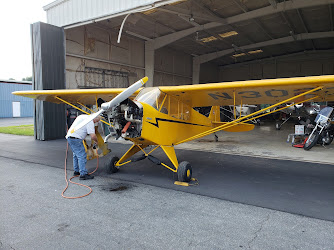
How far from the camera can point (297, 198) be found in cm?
429

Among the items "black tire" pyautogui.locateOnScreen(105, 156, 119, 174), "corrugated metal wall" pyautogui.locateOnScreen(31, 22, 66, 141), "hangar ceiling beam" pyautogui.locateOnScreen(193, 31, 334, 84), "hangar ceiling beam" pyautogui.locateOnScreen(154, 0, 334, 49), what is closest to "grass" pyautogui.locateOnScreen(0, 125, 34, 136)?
"corrugated metal wall" pyautogui.locateOnScreen(31, 22, 66, 141)

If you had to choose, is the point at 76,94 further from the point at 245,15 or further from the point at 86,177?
the point at 245,15

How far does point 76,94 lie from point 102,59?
8.42 meters

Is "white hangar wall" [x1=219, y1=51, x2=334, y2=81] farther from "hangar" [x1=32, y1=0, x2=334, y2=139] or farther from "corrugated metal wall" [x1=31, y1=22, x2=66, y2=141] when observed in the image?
"corrugated metal wall" [x1=31, y1=22, x2=66, y2=141]

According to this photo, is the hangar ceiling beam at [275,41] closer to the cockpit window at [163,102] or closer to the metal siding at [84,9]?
the metal siding at [84,9]

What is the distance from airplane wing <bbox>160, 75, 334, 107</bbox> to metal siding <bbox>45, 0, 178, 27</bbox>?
4.72m

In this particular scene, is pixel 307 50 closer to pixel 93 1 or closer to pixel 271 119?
pixel 271 119

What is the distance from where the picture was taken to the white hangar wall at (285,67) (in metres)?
24.6

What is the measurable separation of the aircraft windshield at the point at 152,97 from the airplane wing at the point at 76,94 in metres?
1.15

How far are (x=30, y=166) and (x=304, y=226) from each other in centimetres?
679

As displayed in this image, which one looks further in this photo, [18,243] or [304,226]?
[304,226]

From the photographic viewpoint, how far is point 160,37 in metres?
17.6

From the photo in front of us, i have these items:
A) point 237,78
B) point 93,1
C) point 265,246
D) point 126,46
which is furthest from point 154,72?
point 265,246

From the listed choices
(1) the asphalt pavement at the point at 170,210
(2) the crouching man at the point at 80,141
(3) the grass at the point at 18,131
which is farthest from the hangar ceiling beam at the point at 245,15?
(3) the grass at the point at 18,131
